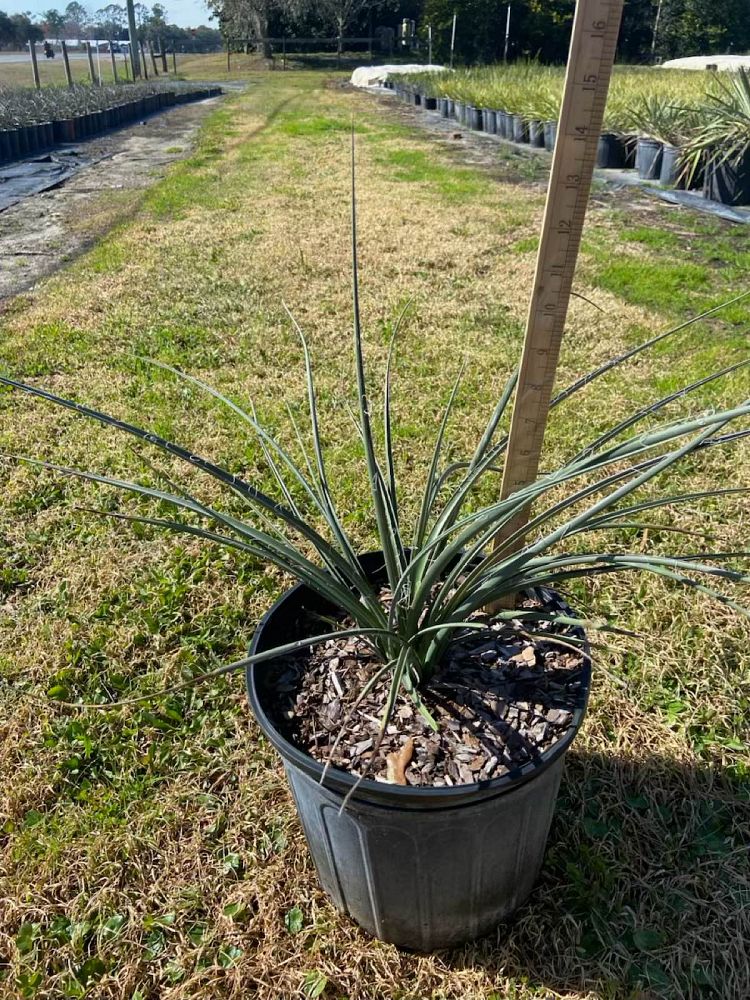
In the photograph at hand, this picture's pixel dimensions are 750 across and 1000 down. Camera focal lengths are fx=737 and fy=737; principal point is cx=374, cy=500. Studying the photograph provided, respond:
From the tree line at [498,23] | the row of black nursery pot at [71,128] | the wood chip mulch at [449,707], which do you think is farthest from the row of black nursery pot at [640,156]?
the tree line at [498,23]

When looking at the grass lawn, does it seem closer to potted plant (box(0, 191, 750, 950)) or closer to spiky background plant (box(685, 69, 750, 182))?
potted plant (box(0, 191, 750, 950))

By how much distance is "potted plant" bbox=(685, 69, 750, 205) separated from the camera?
6.03 m

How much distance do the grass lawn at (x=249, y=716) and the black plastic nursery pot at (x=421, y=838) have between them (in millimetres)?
103

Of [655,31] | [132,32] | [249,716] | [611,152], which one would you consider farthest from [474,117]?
[655,31]

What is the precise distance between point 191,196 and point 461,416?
5591mm

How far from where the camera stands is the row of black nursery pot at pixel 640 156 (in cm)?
619

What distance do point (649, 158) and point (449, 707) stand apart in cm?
764

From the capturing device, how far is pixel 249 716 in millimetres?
1839

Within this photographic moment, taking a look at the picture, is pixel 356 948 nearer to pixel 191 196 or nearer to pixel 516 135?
pixel 191 196

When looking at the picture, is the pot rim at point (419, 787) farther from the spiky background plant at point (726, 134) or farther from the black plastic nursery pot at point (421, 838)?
the spiky background plant at point (726, 134)

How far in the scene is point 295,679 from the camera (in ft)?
4.58

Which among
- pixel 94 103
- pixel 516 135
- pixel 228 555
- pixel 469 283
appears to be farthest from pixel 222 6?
pixel 228 555

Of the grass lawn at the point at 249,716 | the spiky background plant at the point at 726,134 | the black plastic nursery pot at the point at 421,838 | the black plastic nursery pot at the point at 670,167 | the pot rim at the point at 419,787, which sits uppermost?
the spiky background plant at the point at 726,134

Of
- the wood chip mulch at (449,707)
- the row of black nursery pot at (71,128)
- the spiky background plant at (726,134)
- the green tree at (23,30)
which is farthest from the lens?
the green tree at (23,30)
